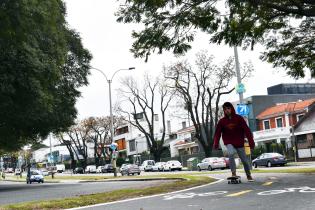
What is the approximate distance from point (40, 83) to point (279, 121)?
1699 inches

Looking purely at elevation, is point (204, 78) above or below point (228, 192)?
above

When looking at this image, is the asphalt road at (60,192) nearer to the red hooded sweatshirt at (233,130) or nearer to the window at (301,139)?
the red hooded sweatshirt at (233,130)

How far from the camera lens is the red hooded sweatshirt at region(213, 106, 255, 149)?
1173cm

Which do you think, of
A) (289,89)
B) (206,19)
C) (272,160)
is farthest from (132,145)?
(206,19)

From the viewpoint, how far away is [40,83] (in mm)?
29797

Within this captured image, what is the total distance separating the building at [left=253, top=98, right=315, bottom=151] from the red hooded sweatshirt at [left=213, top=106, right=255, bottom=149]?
49.7m

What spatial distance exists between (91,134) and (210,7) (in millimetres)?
85792

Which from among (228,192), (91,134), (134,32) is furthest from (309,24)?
→ (91,134)

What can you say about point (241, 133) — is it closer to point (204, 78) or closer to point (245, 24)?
point (245, 24)

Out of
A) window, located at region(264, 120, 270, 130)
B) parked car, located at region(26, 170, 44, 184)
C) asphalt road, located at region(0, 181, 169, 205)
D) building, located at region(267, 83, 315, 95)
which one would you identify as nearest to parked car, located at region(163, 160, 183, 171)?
window, located at region(264, 120, 270, 130)

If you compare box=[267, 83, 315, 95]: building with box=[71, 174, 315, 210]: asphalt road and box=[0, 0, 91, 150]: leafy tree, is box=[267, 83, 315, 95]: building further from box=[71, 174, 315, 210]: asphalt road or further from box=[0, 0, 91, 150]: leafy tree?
box=[71, 174, 315, 210]: asphalt road

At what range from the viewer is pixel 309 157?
53.5 meters

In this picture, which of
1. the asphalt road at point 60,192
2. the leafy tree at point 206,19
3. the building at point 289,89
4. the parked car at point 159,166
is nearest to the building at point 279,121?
the parked car at point 159,166

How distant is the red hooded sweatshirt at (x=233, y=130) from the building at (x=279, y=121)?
4967 centimetres
